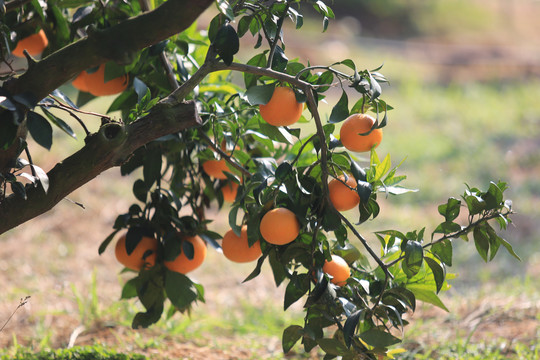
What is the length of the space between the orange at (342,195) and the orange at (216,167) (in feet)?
0.90

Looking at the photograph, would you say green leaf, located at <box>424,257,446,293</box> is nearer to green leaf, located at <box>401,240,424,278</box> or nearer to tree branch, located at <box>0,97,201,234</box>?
green leaf, located at <box>401,240,424,278</box>

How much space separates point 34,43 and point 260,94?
1.80 feet

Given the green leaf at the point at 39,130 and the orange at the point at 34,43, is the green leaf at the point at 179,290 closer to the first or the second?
the green leaf at the point at 39,130

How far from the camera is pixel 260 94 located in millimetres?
886

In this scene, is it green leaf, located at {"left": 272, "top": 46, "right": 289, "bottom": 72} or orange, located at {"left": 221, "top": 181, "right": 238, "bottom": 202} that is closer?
green leaf, located at {"left": 272, "top": 46, "right": 289, "bottom": 72}

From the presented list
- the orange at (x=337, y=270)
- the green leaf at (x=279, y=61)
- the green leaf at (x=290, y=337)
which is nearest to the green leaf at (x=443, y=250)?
the orange at (x=337, y=270)

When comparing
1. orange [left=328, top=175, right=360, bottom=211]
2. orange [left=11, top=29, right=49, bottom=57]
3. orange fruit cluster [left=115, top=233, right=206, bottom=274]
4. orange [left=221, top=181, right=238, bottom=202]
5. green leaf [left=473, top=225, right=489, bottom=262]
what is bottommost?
orange fruit cluster [left=115, top=233, right=206, bottom=274]

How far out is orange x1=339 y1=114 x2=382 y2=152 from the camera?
0.89 m

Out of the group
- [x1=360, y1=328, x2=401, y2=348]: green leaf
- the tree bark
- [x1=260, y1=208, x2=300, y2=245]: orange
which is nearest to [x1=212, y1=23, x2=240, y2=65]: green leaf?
the tree bark

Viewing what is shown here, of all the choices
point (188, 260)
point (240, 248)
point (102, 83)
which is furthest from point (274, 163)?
point (102, 83)

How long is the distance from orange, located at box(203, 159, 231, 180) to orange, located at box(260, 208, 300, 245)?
0.82 feet

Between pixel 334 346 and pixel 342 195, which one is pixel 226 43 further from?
pixel 334 346

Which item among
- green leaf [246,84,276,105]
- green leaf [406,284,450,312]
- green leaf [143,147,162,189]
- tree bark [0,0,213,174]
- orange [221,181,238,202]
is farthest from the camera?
orange [221,181,238,202]

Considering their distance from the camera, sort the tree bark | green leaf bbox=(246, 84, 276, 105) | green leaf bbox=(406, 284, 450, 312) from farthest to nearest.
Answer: green leaf bbox=(406, 284, 450, 312)
green leaf bbox=(246, 84, 276, 105)
the tree bark
